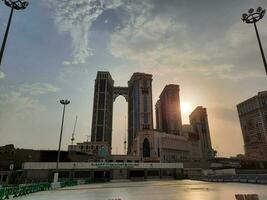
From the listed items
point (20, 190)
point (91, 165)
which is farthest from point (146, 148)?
point (20, 190)

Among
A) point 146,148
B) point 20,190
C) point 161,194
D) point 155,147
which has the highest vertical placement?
point 155,147

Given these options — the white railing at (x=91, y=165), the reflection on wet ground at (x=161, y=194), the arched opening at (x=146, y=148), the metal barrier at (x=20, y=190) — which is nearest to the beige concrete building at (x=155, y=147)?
the arched opening at (x=146, y=148)

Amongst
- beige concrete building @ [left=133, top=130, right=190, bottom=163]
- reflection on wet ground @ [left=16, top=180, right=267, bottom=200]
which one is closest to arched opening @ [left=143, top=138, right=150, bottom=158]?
beige concrete building @ [left=133, top=130, right=190, bottom=163]

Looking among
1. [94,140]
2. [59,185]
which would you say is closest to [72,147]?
[94,140]

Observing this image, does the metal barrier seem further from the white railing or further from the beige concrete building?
the beige concrete building

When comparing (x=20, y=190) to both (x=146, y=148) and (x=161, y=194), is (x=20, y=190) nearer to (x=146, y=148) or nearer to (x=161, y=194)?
(x=161, y=194)

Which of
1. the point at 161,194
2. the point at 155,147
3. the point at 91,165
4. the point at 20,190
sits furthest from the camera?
the point at 155,147

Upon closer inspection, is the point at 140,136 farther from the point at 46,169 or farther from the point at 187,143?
the point at 46,169

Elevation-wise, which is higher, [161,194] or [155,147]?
[155,147]

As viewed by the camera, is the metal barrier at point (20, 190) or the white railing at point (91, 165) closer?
the metal barrier at point (20, 190)

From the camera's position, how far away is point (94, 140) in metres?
192

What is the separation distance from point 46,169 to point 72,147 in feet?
346

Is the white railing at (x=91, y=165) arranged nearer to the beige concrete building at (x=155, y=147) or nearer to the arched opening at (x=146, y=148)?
the beige concrete building at (x=155, y=147)

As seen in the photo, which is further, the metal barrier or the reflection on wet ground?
the metal barrier
